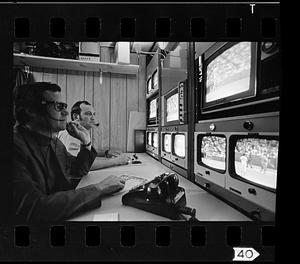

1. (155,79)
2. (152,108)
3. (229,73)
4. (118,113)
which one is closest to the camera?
(229,73)

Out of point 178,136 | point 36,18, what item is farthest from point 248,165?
point 36,18

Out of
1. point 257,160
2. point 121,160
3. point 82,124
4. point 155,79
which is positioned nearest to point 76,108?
point 82,124

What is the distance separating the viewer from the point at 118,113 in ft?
3.69

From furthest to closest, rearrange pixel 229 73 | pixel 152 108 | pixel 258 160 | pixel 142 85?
pixel 152 108 → pixel 142 85 → pixel 229 73 → pixel 258 160

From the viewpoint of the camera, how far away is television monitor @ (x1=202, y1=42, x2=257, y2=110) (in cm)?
81

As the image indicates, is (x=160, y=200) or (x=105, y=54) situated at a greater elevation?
(x=105, y=54)

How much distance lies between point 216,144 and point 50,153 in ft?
2.69

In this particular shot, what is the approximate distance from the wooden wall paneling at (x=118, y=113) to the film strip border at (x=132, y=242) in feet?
1.37

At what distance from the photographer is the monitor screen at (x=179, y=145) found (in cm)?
128

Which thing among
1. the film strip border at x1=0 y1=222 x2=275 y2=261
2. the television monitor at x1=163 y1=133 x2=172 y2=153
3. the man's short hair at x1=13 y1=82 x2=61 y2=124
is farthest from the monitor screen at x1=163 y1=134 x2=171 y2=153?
the man's short hair at x1=13 y1=82 x2=61 y2=124

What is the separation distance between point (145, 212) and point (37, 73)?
2.79 feet

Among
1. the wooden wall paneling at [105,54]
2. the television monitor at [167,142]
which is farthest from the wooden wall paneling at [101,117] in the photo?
the television monitor at [167,142]

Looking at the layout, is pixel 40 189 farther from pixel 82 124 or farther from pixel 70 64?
pixel 70 64

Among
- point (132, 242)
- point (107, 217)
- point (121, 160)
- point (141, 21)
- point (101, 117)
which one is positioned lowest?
point (132, 242)
